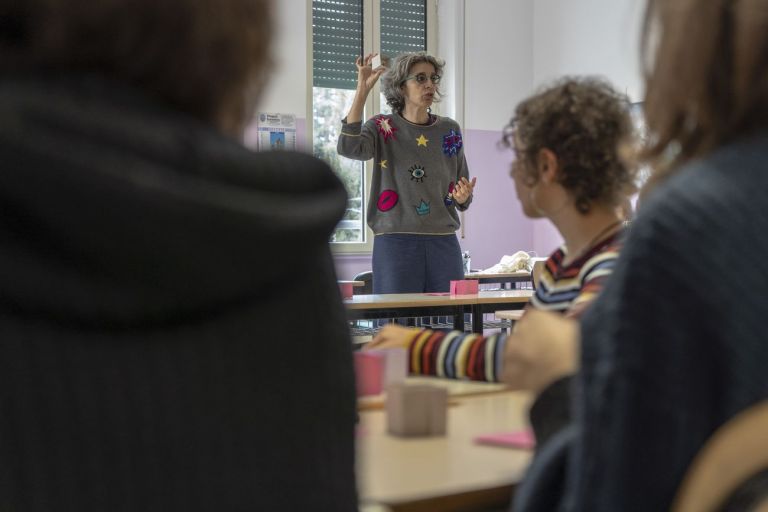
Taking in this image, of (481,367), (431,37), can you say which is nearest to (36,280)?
(481,367)

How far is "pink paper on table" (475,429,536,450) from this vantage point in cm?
123

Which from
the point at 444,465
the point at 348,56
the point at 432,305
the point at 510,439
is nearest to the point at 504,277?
the point at 432,305

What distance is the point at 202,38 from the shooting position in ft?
2.31

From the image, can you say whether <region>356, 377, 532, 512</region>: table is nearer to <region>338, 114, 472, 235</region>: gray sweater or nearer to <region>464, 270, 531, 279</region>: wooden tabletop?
<region>338, 114, 472, 235</region>: gray sweater

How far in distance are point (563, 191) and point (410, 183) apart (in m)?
2.31

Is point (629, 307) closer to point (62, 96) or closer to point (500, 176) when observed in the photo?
point (62, 96)

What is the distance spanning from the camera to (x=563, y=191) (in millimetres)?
1894

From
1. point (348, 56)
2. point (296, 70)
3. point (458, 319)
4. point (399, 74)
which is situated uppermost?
point (348, 56)

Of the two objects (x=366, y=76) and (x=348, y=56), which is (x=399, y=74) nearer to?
(x=366, y=76)

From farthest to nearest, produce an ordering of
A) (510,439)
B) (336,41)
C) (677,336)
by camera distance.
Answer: (336,41) → (510,439) → (677,336)

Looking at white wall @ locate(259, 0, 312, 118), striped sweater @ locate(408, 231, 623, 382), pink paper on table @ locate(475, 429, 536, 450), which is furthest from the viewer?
white wall @ locate(259, 0, 312, 118)

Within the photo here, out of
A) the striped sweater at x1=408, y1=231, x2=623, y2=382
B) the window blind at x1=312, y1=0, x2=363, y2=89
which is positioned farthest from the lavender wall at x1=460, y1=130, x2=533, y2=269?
the striped sweater at x1=408, y1=231, x2=623, y2=382

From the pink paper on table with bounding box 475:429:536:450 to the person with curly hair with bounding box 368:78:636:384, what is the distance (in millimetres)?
413

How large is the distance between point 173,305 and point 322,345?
5.9 inches
